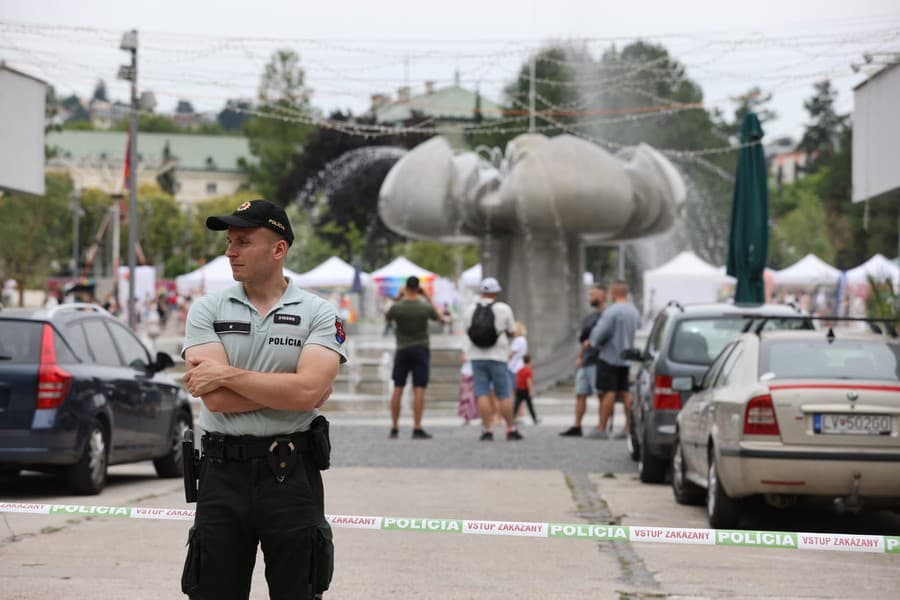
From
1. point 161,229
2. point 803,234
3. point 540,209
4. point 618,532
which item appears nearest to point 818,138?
point 803,234

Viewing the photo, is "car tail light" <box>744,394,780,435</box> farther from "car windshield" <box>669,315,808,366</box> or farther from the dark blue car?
the dark blue car

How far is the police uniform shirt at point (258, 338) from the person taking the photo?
4945mm

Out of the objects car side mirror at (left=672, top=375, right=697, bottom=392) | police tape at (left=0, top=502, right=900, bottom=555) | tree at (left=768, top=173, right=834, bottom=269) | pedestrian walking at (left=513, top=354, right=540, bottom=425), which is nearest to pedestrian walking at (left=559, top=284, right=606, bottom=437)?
pedestrian walking at (left=513, top=354, right=540, bottom=425)

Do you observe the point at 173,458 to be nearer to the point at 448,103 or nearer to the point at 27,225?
the point at 448,103

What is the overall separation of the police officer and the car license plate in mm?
5273

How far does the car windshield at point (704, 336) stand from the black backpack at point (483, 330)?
11.5 ft

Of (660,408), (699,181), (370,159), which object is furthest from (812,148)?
(660,408)

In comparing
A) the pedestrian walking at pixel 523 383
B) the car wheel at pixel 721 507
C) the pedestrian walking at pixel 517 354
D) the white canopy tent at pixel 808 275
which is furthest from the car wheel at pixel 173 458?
the white canopy tent at pixel 808 275

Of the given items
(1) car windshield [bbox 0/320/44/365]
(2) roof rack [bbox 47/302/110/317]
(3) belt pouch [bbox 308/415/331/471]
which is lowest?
(1) car windshield [bbox 0/320/44/365]

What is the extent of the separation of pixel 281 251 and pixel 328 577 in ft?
3.38

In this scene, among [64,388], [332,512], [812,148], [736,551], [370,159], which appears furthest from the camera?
[812,148]

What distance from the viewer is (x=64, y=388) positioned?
12062mm

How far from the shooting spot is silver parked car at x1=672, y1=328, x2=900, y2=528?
31.4ft

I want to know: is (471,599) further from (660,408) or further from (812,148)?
(812,148)
